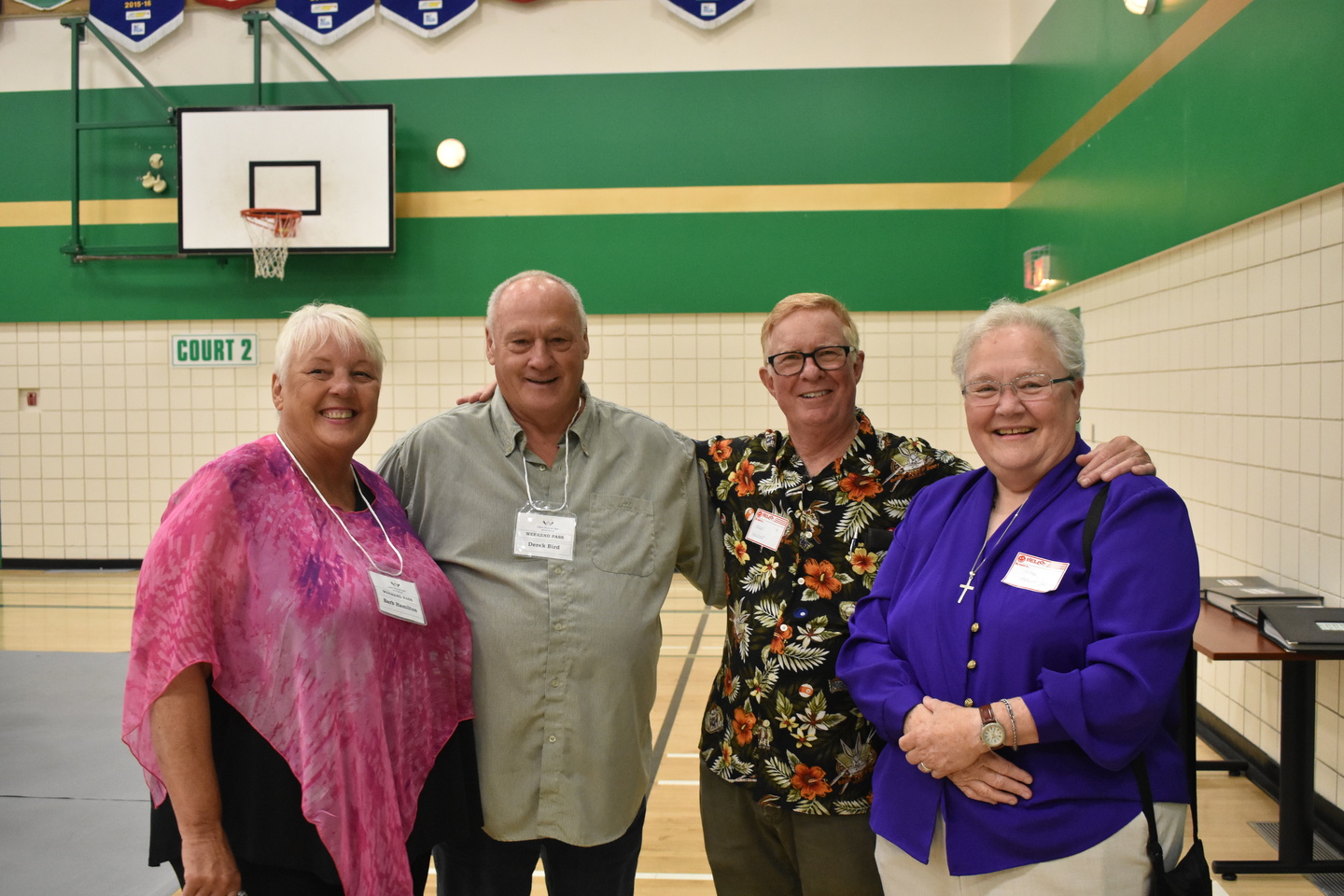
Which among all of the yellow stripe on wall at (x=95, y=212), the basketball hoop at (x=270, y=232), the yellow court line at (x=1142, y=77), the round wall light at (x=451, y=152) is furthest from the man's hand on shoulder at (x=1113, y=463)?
the yellow stripe on wall at (x=95, y=212)

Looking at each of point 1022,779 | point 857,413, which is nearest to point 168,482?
point 857,413

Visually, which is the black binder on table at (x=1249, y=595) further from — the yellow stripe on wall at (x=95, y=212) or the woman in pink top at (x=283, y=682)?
the yellow stripe on wall at (x=95, y=212)

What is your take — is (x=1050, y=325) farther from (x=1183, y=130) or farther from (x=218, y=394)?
(x=218, y=394)

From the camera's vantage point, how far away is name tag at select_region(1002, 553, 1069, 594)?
1406 mm

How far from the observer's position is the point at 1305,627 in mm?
2904

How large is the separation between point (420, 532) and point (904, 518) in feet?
3.18

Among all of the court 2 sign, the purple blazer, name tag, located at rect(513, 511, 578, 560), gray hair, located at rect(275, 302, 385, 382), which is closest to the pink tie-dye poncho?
gray hair, located at rect(275, 302, 385, 382)

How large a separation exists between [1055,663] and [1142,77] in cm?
436

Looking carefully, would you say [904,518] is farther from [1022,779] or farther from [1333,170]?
[1333,170]

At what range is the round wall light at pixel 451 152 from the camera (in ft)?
24.2

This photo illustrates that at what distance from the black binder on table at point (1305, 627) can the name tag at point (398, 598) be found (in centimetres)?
265

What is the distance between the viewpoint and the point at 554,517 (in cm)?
185

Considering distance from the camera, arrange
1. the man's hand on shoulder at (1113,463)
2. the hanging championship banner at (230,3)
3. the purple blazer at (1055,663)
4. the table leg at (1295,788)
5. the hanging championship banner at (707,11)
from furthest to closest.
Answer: the hanging championship banner at (230,3), the hanging championship banner at (707,11), the table leg at (1295,788), the man's hand on shoulder at (1113,463), the purple blazer at (1055,663)

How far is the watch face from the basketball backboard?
22.1 feet
